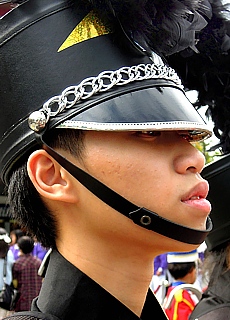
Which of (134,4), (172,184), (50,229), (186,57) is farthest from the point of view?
(186,57)

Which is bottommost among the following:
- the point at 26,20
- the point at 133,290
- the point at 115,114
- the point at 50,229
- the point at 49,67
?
the point at 133,290

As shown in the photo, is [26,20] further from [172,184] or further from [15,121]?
[172,184]

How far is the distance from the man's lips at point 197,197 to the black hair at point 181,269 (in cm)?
401

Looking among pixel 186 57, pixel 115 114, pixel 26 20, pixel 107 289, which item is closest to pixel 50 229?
pixel 107 289

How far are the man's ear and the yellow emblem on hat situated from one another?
32 cm

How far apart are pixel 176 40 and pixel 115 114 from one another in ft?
1.16

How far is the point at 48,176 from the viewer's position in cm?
173

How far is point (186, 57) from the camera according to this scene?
2268 millimetres

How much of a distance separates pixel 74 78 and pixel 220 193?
1.64 m

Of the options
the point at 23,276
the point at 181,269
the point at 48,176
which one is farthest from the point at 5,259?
the point at 48,176

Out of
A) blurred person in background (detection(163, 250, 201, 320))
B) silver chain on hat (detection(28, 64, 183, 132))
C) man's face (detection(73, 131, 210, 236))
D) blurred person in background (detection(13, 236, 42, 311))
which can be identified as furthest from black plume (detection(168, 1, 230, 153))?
blurred person in background (detection(13, 236, 42, 311))

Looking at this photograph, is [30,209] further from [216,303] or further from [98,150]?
[216,303]

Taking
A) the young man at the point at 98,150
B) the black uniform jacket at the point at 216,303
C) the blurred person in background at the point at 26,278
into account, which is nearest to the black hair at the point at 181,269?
the black uniform jacket at the point at 216,303

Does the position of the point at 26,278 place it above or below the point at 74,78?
below
